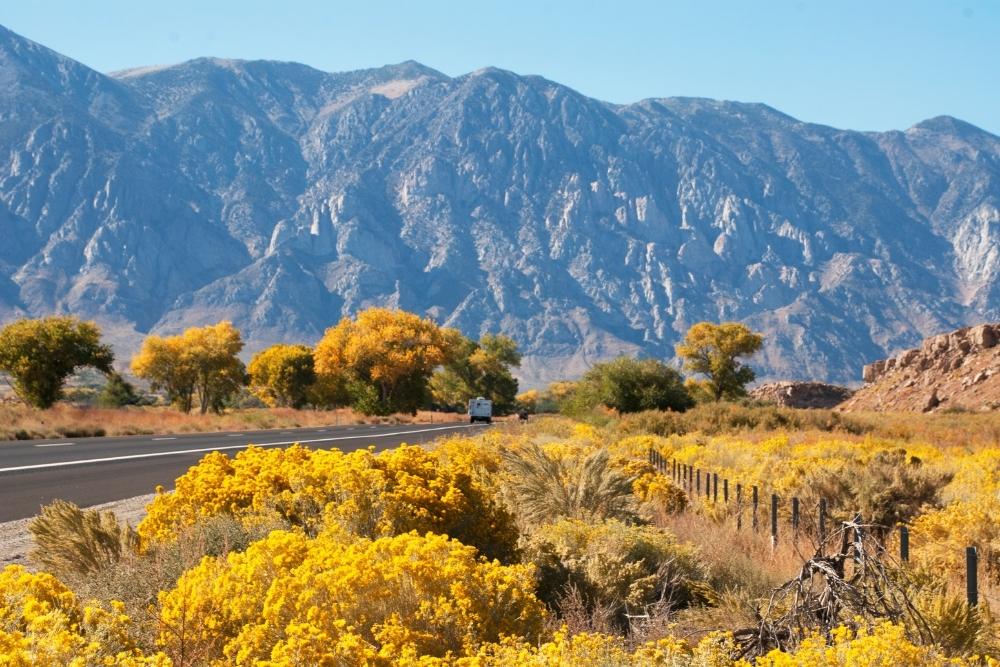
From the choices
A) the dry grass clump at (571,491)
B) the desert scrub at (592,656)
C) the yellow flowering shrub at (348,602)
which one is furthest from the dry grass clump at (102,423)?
the desert scrub at (592,656)

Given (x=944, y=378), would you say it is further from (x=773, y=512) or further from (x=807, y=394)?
(x=773, y=512)

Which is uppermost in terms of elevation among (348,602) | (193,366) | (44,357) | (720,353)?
(720,353)

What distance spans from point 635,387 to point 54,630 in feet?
137

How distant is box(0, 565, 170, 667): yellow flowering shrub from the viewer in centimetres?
385

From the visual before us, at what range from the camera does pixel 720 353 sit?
100375 millimetres

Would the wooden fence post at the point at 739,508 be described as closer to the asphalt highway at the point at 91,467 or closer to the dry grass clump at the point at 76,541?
the dry grass clump at the point at 76,541

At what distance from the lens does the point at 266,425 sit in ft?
164

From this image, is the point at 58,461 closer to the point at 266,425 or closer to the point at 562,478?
the point at 562,478

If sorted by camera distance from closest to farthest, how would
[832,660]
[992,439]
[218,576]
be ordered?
1. [832,660]
2. [218,576]
3. [992,439]

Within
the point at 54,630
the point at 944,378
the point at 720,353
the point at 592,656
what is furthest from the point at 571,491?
the point at 720,353

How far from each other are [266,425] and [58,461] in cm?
2812

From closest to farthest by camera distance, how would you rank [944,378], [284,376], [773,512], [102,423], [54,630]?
1. [54,630]
2. [773,512]
3. [102,423]
4. [944,378]
5. [284,376]

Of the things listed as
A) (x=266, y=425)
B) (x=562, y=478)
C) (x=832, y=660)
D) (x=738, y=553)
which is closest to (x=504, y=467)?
(x=562, y=478)

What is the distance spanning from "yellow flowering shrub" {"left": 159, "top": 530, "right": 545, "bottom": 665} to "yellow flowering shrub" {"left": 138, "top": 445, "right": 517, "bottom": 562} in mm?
1832
